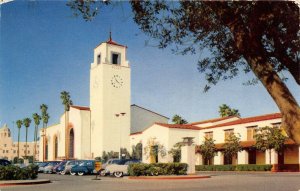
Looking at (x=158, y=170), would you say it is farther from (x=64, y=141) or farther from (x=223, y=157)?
(x=64, y=141)

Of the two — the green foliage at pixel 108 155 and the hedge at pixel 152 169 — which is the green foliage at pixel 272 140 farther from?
the green foliage at pixel 108 155

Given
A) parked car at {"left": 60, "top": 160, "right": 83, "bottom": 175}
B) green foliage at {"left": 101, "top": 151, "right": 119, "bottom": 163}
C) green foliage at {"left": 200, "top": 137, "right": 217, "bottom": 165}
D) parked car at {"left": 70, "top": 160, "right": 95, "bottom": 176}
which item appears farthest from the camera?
green foliage at {"left": 101, "top": 151, "right": 119, "bottom": 163}

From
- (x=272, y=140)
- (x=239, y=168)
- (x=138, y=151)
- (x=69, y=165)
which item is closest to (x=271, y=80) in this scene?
(x=69, y=165)

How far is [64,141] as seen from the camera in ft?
250

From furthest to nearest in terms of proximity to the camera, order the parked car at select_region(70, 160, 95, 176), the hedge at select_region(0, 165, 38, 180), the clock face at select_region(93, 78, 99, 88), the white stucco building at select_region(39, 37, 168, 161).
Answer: the clock face at select_region(93, 78, 99, 88)
the white stucco building at select_region(39, 37, 168, 161)
the parked car at select_region(70, 160, 95, 176)
the hedge at select_region(0, 165, 38, 180)

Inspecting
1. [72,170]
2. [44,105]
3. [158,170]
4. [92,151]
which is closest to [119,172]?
[158,170]

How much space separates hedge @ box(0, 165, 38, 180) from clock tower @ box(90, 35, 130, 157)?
139 ft

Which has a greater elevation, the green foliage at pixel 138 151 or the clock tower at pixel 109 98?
the clock tower at pixel 109 98

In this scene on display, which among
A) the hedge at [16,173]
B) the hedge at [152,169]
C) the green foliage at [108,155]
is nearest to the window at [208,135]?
the green foliage at [108,155]

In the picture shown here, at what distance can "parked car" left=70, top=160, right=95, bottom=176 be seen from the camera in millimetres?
34625

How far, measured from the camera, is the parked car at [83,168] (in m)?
34.6

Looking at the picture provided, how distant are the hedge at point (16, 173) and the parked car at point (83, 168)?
11334 millimetres

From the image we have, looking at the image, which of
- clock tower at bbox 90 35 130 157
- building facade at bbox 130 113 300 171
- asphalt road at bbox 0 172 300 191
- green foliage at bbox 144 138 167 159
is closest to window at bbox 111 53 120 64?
clock tower at bbox 90 35 130 157

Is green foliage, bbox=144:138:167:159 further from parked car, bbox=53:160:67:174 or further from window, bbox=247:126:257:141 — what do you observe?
parked car, bbox=53:160:67:174
